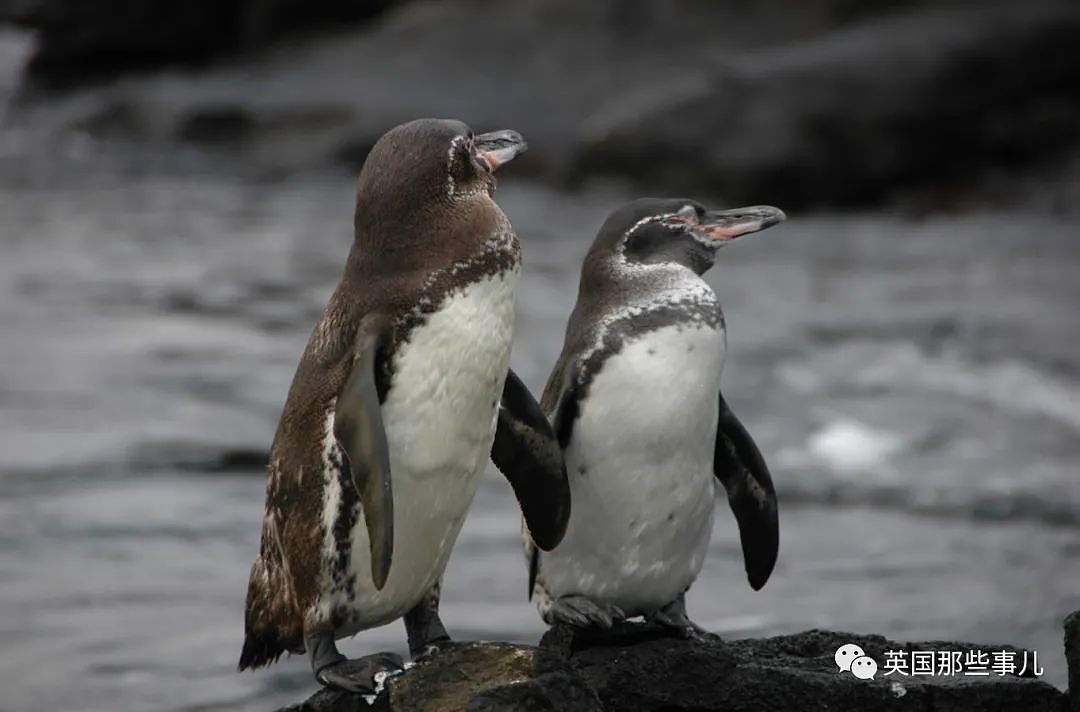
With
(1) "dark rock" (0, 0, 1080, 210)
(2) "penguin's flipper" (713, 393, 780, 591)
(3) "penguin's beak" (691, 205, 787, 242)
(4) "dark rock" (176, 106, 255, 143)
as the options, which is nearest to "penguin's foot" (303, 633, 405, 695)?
(2) "penguin's flipper" (713, 393, 780, 591)

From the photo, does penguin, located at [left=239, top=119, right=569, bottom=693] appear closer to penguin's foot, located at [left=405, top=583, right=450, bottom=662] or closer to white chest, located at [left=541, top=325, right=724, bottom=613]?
penguin's foot, located at [left=405, top=583, right=450, bottom=662]

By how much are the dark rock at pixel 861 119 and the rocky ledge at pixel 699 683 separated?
1176 cm

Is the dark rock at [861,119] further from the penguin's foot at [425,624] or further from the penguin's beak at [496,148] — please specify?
the penguin's foot at [425,624]

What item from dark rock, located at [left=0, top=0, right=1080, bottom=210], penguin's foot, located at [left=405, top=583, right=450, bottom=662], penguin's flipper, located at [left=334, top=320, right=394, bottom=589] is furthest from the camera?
dark rock, located at [left=0, top=0, right=1080, bottom=210]

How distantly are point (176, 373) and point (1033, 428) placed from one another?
479cm

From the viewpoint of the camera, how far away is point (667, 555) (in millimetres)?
4516

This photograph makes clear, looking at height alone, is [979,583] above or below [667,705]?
above

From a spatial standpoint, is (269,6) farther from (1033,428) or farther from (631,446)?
(631,446)

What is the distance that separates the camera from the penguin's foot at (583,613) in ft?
14.2

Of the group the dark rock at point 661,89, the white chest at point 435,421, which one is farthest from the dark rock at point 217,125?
the white chest at point 435,421

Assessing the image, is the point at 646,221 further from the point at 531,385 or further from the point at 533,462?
the point at 531,385

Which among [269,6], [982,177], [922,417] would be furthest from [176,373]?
[269,6]

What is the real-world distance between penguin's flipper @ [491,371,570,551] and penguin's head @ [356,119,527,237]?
0.46m

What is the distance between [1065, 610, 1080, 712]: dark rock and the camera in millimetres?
3975
